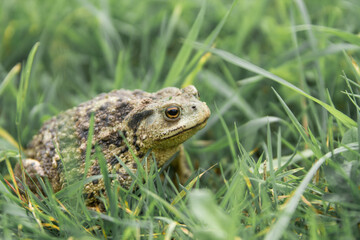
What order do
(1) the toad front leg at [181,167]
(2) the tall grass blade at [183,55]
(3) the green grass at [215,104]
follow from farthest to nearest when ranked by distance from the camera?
(2) the tall grass blade at [183,55] → (1) the toad front leg at [181,167] → (3) the green grass at [215,104]

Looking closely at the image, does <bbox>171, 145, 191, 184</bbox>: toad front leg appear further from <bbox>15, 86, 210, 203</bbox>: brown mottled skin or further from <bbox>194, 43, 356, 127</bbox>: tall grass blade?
<bbox>194, 43, 356, 127</bbox>: tall grass blade

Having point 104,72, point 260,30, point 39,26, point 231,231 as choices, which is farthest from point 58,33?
point 231,231

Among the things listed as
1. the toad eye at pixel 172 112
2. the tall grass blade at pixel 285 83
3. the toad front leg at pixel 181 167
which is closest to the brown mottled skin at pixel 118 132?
the toad eye at pixel 172 112

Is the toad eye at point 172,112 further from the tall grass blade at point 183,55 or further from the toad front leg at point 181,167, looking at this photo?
the tall grass blade at point 183,55

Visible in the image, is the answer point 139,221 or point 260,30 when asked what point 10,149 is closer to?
point 139,221

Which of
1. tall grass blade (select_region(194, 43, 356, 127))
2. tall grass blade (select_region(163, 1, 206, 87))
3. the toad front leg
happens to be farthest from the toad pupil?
tall grass blade (select_region(163, 1, 206, 87))

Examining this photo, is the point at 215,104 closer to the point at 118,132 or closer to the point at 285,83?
the point at 285,83

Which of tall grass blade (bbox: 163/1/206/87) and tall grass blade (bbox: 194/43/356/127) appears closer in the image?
tall grass blade (bbox: 194/43/356/127)

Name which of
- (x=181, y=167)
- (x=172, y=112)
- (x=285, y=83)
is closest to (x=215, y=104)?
(x=172, y=112)

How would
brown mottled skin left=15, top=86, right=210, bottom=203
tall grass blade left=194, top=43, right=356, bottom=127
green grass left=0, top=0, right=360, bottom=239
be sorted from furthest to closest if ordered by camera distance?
1. brown mottled skin left=15, top=86, right=210, bottom=203
2. tall grass blade left=194, top=43, right=356, bottom=127
3. green grass left=0, top=0, right=360, bottom=239
